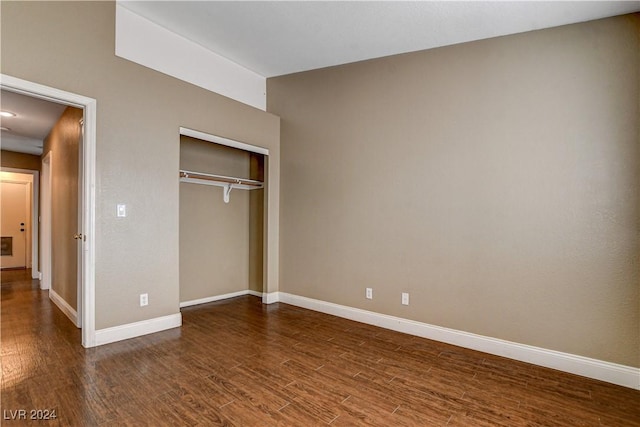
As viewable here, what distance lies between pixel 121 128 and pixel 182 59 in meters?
1.15

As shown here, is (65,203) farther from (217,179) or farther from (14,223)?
(14,223)

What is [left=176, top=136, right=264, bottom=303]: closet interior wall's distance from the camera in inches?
A: 167

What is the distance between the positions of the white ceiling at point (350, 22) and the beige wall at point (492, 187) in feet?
0.47

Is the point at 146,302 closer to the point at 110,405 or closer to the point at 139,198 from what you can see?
the point at 139,198

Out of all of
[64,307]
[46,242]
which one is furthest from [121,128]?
[46,242]

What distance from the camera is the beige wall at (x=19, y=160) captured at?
6.30 metres

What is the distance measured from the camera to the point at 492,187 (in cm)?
300

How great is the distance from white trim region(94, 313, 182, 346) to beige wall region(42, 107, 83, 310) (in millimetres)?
928

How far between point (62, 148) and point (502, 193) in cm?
547

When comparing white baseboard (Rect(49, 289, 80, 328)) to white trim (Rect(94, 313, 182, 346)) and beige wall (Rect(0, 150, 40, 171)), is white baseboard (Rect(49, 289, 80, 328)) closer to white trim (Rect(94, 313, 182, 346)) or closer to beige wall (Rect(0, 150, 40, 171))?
white trim (Rect(94, 313, 182, 346))

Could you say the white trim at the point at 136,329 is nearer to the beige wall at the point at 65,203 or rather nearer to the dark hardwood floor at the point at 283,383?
the dark hardwood floor at the point at 283,383

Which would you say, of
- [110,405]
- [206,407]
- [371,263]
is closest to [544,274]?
[371,263]

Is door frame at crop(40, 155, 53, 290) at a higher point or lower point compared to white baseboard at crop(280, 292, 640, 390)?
higher

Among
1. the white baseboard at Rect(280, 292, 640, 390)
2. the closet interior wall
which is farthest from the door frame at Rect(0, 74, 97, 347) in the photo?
the white baseboard at Rect(280, 292, 640, 390)
